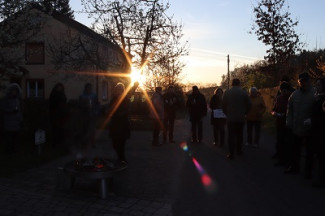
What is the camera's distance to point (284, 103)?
8734 mm

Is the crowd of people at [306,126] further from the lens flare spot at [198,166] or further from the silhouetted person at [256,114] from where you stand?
the silhouetted person at [256,114]

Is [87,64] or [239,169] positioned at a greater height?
[87,64]

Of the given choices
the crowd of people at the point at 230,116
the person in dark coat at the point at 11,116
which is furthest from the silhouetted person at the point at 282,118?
the person in dark coat at the point at 11,116

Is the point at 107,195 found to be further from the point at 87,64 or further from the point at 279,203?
the point at 87,64

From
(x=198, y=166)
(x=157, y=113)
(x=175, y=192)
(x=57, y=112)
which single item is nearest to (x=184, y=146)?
(x=157, y=113)

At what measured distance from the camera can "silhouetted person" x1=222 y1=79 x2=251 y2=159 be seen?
938cm

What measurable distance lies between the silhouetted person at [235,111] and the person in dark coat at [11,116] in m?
5.43

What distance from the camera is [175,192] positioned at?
250 inches

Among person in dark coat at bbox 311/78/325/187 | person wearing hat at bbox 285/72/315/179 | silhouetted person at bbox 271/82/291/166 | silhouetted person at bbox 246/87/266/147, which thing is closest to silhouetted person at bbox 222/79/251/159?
silhouetted person at bbox 271/82/291/166

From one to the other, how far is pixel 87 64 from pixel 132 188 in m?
14.5

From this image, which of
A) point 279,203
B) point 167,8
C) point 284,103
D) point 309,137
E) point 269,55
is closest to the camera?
point 279,203

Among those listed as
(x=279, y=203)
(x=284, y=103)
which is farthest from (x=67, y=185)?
(x=284, y=103)

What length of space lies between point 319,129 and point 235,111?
289 cm

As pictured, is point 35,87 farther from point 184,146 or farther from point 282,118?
point 282,118
